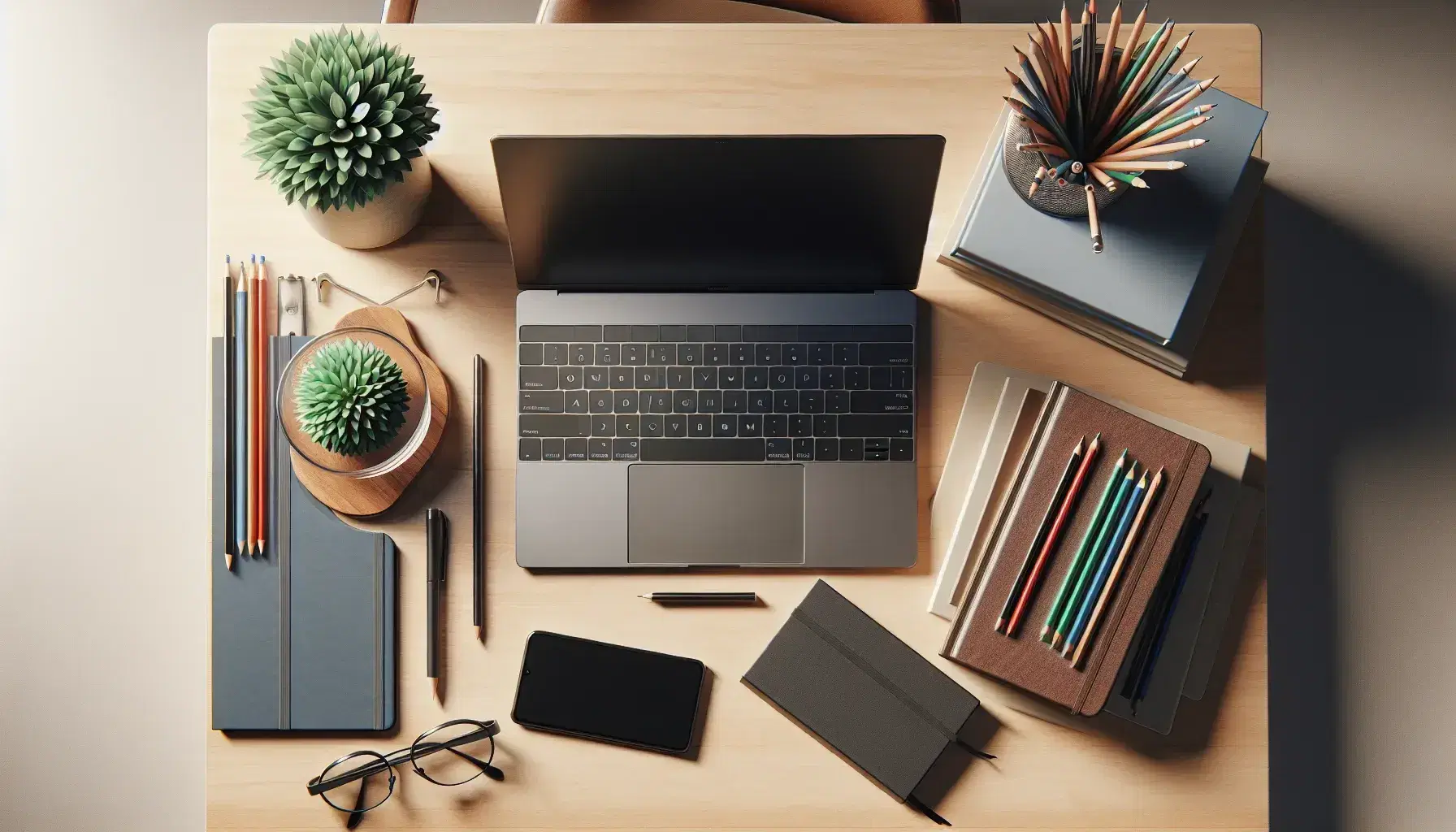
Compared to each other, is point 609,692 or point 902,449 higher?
point 902,449

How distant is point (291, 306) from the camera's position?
91 centimetres

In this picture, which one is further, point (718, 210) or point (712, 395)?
point (712, 395)

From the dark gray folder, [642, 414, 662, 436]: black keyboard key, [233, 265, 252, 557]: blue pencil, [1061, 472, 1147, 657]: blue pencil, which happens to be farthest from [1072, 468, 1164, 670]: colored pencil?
[233, 265, 252, 557]: blue pencil

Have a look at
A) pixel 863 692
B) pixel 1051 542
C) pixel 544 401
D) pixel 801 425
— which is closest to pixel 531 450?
pixel 544 401

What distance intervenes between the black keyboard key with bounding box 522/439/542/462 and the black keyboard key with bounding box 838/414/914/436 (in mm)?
300

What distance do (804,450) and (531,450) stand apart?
10.7 inches

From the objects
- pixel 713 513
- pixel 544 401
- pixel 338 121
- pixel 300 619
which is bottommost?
pixel 300 619

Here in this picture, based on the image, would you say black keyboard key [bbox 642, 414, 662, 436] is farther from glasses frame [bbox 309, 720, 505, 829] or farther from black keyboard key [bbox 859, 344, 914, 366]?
glasses frame [bbox 309, 720, 505, 829]

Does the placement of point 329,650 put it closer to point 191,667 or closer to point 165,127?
point 191,667

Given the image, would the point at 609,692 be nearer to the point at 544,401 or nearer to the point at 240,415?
the point at 544,401

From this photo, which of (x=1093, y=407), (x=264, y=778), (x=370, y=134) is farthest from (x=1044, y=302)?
(x=264, y=778)

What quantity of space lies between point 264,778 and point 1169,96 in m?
1.07

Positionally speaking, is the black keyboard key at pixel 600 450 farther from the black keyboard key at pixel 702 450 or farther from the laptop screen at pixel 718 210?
the laptop screen at pixel 718 210

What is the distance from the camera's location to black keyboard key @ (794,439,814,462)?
35.0 inches
